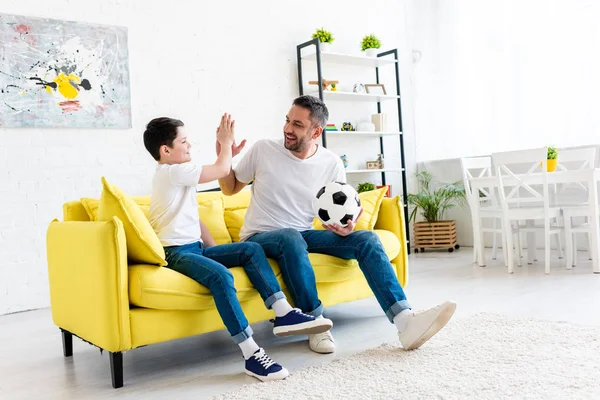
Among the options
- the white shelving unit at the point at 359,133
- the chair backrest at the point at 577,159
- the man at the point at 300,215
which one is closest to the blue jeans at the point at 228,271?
the man at the point at 300,215

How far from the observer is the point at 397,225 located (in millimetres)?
2846

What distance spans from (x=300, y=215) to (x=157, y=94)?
2.10 meters

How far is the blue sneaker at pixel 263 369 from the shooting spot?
193 centimetres

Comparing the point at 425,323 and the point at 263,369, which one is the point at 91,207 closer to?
the point at 263,369

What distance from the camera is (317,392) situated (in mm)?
1766

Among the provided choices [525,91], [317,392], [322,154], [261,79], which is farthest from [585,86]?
[317,392]

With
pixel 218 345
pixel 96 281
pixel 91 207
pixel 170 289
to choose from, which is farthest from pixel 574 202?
pixel 96 281

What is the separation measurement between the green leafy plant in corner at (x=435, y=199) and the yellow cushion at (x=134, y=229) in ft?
11.7

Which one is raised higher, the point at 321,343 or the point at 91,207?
the point at 91,207

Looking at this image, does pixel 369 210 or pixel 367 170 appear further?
pixel 367 170

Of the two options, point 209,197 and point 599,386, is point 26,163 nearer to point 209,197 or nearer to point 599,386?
point 209,197

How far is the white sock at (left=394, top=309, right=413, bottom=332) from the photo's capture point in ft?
6.95

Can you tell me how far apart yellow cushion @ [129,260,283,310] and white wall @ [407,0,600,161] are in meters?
3.61

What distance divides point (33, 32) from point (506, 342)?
129 inches
